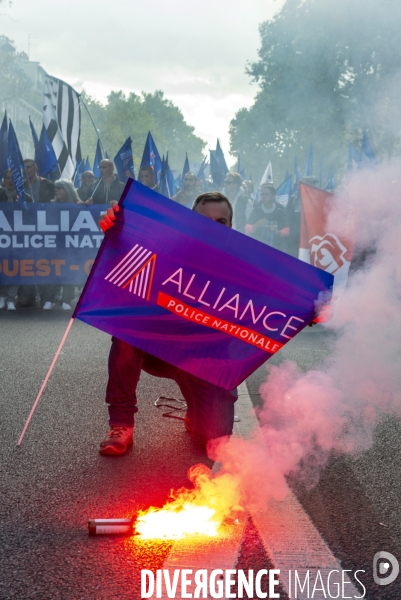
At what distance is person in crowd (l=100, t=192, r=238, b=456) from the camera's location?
401 centimetres

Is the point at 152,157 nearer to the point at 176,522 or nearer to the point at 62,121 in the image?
the point at 62,121

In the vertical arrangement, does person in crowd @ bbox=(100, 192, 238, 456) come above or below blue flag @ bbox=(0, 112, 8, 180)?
below

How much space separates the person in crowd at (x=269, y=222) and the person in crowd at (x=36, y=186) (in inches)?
125

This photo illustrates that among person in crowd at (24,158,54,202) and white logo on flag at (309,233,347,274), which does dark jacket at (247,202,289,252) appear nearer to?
white logo on flag at (309,233,347,274)

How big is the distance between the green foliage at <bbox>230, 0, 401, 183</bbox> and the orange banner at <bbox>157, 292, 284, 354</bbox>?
30.7 metres

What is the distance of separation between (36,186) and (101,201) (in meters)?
1.12

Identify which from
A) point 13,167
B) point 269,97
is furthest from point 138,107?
point 13,167

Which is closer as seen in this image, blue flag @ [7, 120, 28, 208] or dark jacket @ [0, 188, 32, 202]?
blue flag @ [7, 120, 28, 208]

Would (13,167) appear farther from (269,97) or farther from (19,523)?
(269,97)

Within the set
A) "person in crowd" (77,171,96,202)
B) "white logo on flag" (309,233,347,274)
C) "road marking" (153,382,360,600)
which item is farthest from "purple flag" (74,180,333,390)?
"person in crowd" (77,171,96,202)

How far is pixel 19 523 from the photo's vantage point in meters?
3.03

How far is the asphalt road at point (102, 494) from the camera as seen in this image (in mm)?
2586

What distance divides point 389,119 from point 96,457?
37880 mm

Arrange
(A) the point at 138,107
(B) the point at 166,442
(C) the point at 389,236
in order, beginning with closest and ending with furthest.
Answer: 1. (B) the point at 166,442
2. (C) the point at 389,236
3. (A) the point at 138,107
